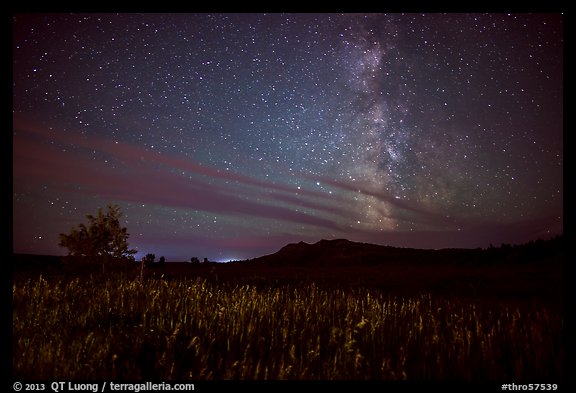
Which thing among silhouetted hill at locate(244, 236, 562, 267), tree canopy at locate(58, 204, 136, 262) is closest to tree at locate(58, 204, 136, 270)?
tree canopy at locate(58, 204, 136, 262)

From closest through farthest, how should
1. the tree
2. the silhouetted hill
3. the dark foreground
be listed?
1. the dark foreground
2. the tree
3. the silhouetted hill

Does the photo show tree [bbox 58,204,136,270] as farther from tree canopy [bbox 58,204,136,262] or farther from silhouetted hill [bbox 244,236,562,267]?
silhouetted hill [bbox 244,236,562,267]

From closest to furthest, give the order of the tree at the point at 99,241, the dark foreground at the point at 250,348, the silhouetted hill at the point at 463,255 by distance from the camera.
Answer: the dark foreground at the point at 250,348
the tree at the point at 99,241
the silhouetted hill at the point at 463,255

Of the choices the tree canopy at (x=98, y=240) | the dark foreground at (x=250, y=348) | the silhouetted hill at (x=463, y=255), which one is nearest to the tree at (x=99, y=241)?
the tree canopy at (x=98, y=240)

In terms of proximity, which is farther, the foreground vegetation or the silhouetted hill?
the silhouetted hill

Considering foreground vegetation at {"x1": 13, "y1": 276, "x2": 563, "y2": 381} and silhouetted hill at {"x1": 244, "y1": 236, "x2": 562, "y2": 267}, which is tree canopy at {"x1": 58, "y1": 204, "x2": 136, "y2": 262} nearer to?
foreground vegetation at {"x1": 13, "y1": 276, "x2": 563, "y2": 381}

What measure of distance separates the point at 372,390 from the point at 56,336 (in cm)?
392

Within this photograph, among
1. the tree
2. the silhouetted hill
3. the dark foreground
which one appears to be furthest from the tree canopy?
the silhouetted hill

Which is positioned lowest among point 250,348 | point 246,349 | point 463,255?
point 250,348

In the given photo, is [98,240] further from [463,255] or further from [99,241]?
[463,255]

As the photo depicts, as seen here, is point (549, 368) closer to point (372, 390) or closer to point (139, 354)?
point (372, 390)

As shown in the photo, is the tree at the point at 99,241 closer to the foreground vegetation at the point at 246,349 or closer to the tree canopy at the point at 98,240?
the tree canopy at the point at 98,240

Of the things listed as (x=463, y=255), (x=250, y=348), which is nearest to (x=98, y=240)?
(x=250, y=348)

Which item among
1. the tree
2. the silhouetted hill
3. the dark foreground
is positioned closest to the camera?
the dark foreground
